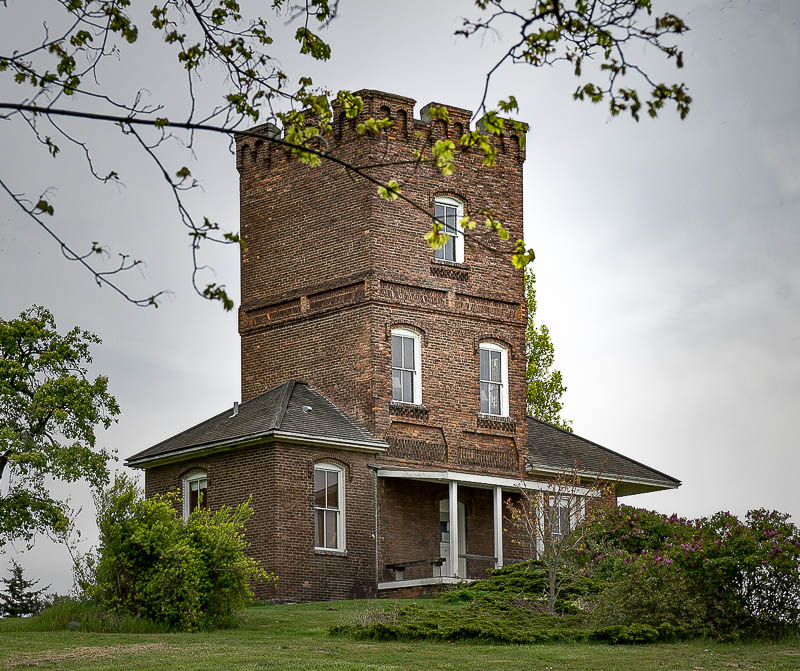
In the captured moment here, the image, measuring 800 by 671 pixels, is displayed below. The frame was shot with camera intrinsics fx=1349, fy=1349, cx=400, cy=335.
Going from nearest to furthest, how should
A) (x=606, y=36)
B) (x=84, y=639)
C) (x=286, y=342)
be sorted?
(x=606, y=36) < (x=84, y=639) < (x=286, y=342)

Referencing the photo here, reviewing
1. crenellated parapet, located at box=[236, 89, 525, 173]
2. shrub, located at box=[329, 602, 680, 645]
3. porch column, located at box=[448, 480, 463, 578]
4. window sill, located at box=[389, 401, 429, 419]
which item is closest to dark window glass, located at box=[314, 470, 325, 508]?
window sill, located at box=[389, 401, 429, 419]

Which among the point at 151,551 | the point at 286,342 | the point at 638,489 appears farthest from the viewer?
the point at 638,489

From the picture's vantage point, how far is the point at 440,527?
32531 millimetres

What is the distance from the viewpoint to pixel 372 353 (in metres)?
31.8

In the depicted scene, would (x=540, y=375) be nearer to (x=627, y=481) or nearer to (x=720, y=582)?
(x=627, y=481)

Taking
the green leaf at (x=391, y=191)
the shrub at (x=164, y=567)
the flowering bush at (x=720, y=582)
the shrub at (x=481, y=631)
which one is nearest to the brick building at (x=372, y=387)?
the shrub at (x=164, y=567)

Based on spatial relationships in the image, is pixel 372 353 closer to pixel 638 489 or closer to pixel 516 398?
pixel 516 398

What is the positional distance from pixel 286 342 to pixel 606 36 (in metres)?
23.2

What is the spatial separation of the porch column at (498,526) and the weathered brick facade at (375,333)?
954mm

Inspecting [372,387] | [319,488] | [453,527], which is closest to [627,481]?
[453,527]

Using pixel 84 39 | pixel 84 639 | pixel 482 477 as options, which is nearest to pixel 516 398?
pixel 482 477

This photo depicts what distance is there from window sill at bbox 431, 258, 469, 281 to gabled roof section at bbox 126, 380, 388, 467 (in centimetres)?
418

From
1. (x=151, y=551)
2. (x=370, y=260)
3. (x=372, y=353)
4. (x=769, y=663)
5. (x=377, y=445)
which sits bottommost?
(x=769, y=663)

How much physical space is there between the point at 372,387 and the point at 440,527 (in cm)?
387
